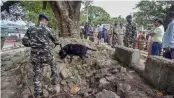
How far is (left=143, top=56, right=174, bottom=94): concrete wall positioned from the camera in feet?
17.2

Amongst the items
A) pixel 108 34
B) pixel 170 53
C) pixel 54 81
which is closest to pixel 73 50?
pixel 54 81

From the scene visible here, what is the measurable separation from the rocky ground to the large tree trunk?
2.71 metres

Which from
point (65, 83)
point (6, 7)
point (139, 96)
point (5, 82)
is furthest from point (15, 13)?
point (139, 96)

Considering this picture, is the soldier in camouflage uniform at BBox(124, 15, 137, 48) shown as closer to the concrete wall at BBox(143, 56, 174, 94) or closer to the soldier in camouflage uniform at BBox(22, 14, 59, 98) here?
the concrete wall at BBox(143, 56, 174, 94)

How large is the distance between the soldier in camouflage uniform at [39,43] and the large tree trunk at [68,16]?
523cm

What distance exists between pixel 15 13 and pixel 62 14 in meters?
13.2

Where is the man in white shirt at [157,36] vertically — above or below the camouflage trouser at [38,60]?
above

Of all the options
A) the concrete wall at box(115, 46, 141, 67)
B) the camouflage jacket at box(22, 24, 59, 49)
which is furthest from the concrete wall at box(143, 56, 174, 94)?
the camouflage jacket at box(22, 24, 59, 49)

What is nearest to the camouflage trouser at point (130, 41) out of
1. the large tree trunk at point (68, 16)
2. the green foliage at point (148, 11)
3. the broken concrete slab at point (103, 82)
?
the large tree trunk at point (68, 16)

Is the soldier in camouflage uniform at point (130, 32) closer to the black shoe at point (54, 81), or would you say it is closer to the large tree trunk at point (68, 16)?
the large tree trunk at point (68, 16)

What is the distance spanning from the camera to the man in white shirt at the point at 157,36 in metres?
6.86

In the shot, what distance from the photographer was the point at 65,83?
6645mm

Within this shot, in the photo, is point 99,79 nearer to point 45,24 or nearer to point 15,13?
point 45,24

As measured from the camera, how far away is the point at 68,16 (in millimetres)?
11102
